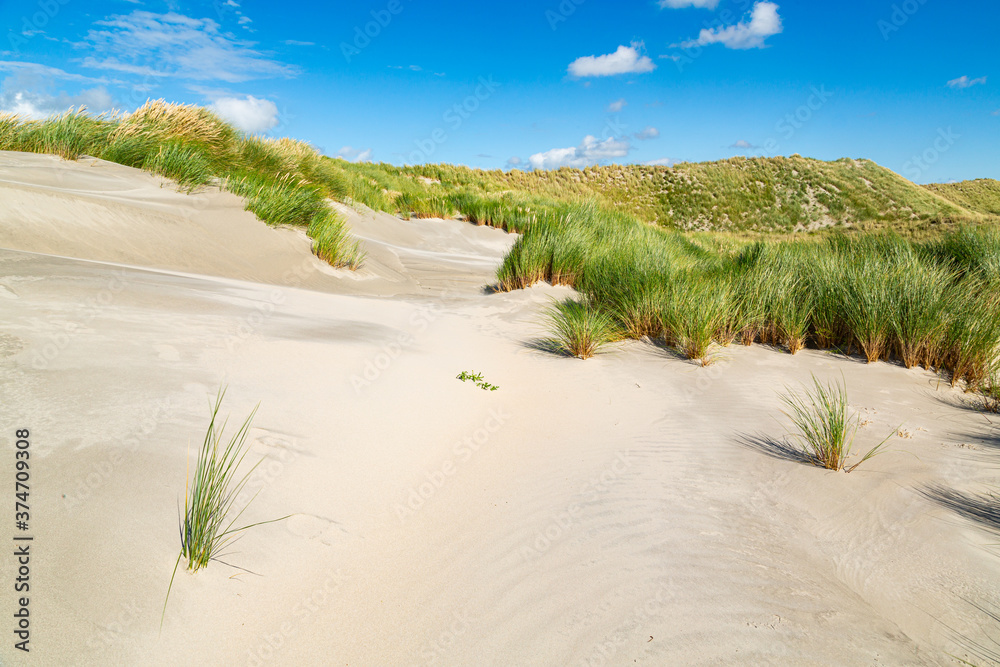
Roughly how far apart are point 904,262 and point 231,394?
6.12m

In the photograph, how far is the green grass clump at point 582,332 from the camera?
4203mm

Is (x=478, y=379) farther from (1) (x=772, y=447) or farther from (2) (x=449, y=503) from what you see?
(1) (x=772, y=447)

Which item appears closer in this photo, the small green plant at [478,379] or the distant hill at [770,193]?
the small green plant at [478,379]

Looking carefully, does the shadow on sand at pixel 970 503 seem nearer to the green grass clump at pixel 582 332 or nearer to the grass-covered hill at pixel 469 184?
the green grass clump at pixel 582 332

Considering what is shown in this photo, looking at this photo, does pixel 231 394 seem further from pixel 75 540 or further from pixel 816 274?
pixel 816 274

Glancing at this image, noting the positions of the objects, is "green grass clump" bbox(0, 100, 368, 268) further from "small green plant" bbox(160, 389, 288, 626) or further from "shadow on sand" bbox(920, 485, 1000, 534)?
"shadow on sand" bbox(920, 485, 1000, 534)

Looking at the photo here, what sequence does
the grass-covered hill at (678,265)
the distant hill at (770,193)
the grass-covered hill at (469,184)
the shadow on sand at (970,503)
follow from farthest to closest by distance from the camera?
1. the distant hill at (770,193)
2. the grass-covered hill at (469,184)
3. the grass-covered hill at (678,265)
4. the shadow on sand at (970,503)

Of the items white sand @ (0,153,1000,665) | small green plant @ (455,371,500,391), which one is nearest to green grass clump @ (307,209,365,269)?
white sand @ (0,153,1000,665)

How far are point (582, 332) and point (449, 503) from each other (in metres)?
2.29

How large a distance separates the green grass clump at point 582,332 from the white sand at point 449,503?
29 centimetres

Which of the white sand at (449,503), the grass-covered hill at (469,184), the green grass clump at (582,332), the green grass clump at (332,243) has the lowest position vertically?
the white sand at (449,503)

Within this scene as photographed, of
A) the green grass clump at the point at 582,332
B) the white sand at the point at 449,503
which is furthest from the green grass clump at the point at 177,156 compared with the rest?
the green grass clump at the point at 582,332

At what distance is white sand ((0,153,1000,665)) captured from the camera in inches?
57.7

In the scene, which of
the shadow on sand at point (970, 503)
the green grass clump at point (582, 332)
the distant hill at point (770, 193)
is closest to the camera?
the shadow on sand at point (970, 503)
